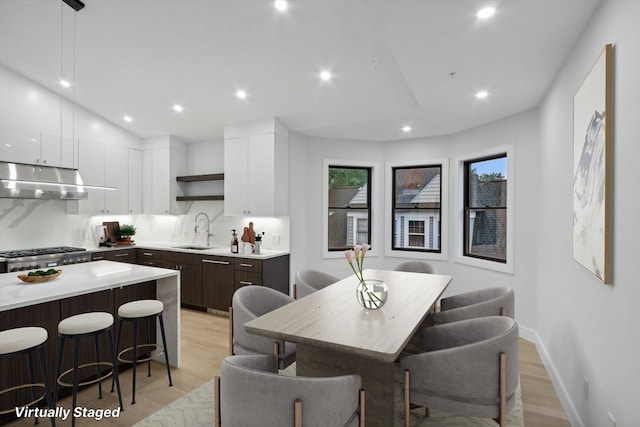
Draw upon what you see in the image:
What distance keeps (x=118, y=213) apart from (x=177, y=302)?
3.21m

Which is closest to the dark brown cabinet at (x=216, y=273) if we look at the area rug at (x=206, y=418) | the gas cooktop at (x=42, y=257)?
the gas cooktop at (x=42, y=257)

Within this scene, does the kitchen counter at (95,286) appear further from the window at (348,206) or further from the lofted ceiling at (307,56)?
the window at (348,206)

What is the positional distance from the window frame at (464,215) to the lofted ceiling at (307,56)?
43cm

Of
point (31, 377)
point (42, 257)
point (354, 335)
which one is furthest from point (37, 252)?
point (354, 335)

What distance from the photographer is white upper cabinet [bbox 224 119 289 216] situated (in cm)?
446

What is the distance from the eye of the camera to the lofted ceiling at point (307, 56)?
87.6 inches

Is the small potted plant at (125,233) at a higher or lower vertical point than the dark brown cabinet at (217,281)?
higher

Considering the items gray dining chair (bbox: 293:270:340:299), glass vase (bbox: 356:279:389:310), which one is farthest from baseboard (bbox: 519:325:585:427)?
gray dining chair (bbox: 293:270:340:299)

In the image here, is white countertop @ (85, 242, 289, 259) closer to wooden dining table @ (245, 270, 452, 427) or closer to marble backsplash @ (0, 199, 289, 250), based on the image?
marble backsplash @ (0, 199, 289, 250)

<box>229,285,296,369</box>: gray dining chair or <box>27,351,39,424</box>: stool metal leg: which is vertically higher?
<box>229,285,296,369</box>: gray dining chair

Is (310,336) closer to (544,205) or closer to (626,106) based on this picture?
(626,106)

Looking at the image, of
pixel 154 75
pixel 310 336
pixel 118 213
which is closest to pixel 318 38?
pixel 154 75

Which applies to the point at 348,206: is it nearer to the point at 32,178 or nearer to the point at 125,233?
the point at 125,233

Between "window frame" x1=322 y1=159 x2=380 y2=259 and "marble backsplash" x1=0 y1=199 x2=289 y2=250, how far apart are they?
2.27 feet
